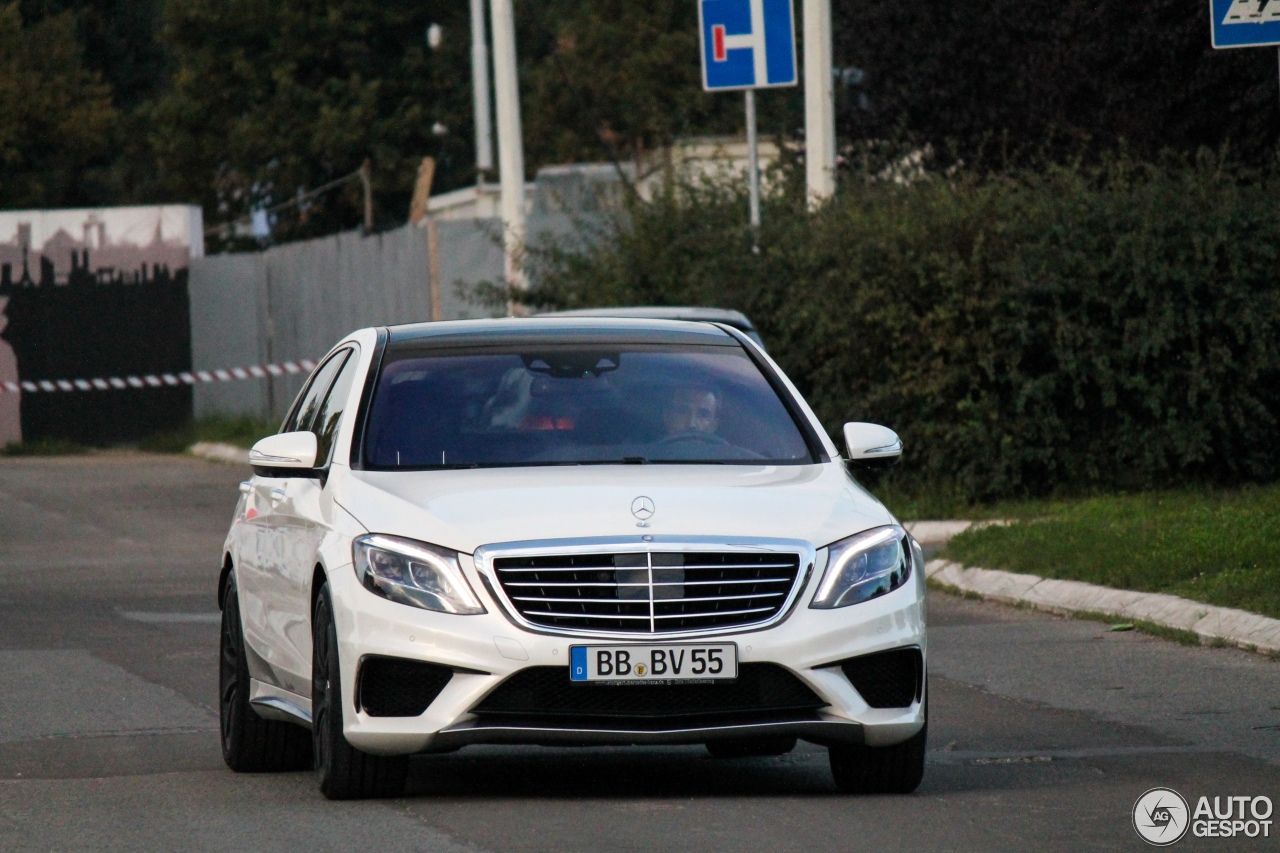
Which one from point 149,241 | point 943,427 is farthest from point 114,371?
point 943,427

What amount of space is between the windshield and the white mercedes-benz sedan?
1cm

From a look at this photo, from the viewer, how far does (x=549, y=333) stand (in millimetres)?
8625

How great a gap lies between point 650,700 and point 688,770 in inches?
51.4

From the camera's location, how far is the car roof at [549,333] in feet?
28.2

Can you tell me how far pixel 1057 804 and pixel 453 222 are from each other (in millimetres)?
21438

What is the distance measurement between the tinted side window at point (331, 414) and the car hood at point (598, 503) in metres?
0.43

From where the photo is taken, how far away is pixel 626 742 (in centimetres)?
733

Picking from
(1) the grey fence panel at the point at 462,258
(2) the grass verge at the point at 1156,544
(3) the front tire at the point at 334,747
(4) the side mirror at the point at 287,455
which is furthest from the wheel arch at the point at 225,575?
(1) the grey fence panel at the point at 462,258

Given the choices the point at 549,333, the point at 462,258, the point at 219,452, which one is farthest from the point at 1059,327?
the point at 219,452

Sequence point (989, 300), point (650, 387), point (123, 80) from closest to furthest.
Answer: point (650, 387), point (989, 300), point (123, 80)

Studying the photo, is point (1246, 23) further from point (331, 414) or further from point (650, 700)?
point (650, 700)

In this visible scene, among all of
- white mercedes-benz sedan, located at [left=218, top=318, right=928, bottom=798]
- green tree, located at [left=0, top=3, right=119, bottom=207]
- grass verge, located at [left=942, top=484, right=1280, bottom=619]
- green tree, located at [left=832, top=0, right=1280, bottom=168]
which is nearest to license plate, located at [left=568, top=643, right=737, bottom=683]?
white mercedes-benz sedan, located at [left=218, top=318, right=928, bottom=798]

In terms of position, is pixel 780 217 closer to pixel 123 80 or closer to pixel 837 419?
pixel 837 419

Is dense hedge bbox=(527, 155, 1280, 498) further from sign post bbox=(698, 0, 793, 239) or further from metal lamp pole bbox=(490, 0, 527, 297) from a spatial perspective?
metal lamp pole bbox=(490, 0, 527, 297)
